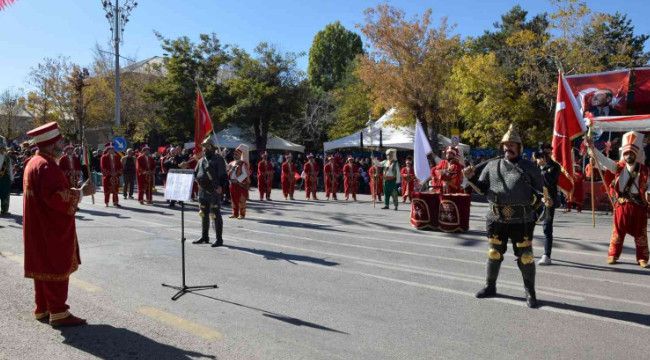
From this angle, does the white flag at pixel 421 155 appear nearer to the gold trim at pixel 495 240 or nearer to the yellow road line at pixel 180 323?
the gold trim at pixel 495 240

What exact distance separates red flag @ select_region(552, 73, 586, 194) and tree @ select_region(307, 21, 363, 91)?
204 ft

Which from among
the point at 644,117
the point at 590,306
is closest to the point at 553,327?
the point at 590,306

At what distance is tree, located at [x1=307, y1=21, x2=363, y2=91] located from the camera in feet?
232

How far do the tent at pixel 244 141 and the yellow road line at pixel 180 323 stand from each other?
2791cm

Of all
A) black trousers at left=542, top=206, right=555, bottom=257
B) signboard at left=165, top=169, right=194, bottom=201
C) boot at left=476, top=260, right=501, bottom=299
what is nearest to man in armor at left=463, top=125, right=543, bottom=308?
boot at left=476, top=260, right=501, bottom=299

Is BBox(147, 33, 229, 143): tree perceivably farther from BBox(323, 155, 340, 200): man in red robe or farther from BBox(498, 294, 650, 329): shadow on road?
BBox(498, 294, 650, 329): shadow on road

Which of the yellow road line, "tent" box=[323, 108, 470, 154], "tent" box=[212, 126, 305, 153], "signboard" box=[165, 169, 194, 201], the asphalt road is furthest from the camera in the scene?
"tent" box=[212, 126, 305, 153]

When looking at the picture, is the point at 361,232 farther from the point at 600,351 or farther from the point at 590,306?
the point at 600,351

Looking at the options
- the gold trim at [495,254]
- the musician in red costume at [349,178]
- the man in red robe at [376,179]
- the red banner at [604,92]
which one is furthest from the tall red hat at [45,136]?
the red banner at [604,92]

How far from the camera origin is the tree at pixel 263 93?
114ft

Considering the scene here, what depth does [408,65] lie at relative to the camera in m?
29.9

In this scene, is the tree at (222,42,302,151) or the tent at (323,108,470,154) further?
the tree at (222,42,302,151)

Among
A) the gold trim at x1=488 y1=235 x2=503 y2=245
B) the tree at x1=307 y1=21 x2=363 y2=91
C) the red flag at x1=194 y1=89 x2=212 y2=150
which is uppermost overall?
the tree at x1=307 y1=21 x2=363 y2=91

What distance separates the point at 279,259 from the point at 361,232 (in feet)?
12.4
